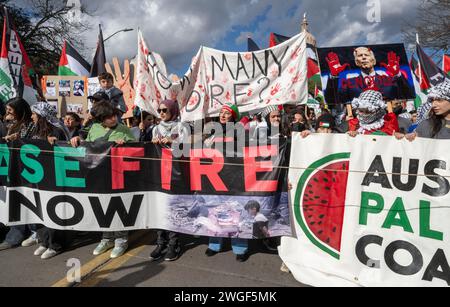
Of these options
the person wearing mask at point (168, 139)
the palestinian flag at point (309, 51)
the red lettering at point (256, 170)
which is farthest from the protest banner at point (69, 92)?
the red lettering at point (256, 170)

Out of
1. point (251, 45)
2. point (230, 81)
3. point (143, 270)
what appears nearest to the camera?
point (143, 270)

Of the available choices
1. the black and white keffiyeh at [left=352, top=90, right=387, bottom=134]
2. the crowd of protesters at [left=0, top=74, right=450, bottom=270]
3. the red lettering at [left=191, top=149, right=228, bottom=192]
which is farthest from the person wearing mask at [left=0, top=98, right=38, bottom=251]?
the black and white keffiyeh at [left=352, top=90, right=387, bottom=134]

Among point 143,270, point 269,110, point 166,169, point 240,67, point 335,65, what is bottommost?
point 143,270

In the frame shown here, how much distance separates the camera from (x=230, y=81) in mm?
4484

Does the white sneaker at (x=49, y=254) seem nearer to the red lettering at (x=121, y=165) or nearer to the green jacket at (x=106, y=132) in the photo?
the red lettering at (x=121, y=165)

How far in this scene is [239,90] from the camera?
4480 mm

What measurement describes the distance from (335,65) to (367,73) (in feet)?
1.57

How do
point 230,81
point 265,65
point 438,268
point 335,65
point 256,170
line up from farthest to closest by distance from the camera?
point 335,65
point 230,81
point 265,65
point 256,170
point 438,268

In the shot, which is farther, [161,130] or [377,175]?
[161,130]

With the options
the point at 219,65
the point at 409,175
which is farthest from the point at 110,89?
the point at 409,175

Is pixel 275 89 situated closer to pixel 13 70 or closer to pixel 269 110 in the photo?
pixel 269 110

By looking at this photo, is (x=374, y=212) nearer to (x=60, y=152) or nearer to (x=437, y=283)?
(x=437, y=283)

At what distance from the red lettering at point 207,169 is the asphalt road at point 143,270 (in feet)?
2.68
